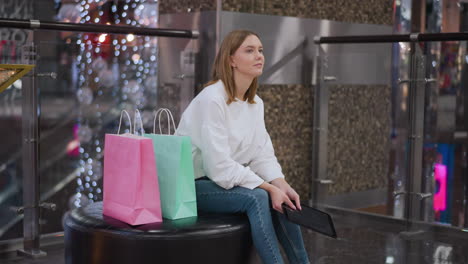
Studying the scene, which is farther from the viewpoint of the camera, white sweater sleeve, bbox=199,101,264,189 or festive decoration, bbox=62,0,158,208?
festive decoration, bbox=62,0,158,208

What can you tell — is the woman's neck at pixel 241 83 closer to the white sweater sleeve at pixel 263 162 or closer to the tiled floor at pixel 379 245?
the white sweater sleeve at pixel 263 162

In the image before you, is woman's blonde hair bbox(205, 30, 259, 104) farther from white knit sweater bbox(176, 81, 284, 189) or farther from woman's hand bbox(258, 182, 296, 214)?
woman's hand bbox(258, 182, 296, 214)

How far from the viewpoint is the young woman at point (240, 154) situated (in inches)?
129

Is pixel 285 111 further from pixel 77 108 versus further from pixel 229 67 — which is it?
pixel 229 67

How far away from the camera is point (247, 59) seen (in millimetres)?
3514

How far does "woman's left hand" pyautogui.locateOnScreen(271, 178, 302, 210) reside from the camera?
11.0ft

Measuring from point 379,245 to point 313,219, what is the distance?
6.46 ft

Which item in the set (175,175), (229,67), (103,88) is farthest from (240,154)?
(103,88)

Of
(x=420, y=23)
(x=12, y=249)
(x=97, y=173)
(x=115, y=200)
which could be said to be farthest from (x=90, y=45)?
(x=420, y=23)

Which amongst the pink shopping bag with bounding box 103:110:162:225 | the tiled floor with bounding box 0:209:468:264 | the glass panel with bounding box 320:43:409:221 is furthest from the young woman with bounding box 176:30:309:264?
the glass panel with bounding box 320:43:409:221

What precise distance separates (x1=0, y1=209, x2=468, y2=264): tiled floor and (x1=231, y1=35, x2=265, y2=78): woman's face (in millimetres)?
1461

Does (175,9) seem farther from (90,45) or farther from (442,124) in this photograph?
(442,124)

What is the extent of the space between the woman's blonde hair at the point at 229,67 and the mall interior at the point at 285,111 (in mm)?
616

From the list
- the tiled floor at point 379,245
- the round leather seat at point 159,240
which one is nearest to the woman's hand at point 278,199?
the round leather seat at point 159,240
